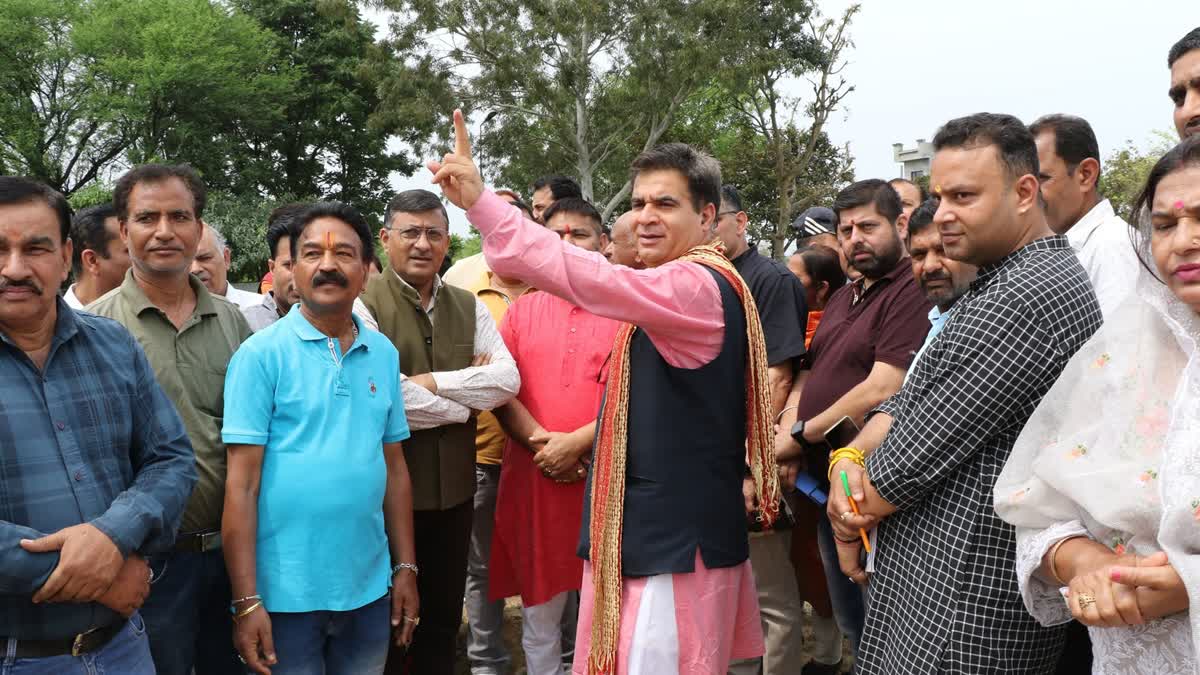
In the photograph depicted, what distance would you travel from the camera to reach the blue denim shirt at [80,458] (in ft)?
7.00

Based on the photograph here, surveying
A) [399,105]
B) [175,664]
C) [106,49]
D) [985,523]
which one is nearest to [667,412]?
[985,523]

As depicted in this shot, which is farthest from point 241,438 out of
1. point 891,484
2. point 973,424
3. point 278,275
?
point 973,424

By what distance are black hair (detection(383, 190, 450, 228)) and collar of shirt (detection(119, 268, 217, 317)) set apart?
995 mm

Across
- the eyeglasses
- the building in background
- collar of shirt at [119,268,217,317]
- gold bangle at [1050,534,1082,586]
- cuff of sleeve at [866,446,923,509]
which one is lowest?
gold bangle at [1050,534,1082,586]

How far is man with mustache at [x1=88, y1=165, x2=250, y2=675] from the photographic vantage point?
2.82m

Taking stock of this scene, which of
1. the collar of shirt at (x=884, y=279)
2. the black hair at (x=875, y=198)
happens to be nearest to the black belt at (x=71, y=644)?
the collar of shirt at (x=884, y=279)

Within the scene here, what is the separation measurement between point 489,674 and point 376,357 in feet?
6.23

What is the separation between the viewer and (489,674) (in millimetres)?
4254

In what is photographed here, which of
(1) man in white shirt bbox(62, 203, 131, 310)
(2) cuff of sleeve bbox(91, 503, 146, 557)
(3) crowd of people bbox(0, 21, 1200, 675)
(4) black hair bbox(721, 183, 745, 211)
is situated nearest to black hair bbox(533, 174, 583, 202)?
(4) black hair bbox(721, 183, 745, 211)

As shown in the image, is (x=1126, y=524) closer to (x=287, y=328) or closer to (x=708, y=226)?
(x=708, y=226)

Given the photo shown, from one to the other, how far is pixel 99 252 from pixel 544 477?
94.7 inches

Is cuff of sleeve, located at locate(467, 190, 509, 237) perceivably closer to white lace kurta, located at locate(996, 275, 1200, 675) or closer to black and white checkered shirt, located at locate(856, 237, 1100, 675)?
black and white checkered shirt, located at locate(856, 237, 1100, 675)

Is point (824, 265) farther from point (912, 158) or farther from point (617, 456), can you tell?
point (912, 158)

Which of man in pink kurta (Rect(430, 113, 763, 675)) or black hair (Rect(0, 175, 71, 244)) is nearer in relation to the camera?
black hair (Rect(0, 175, 71, 244))
